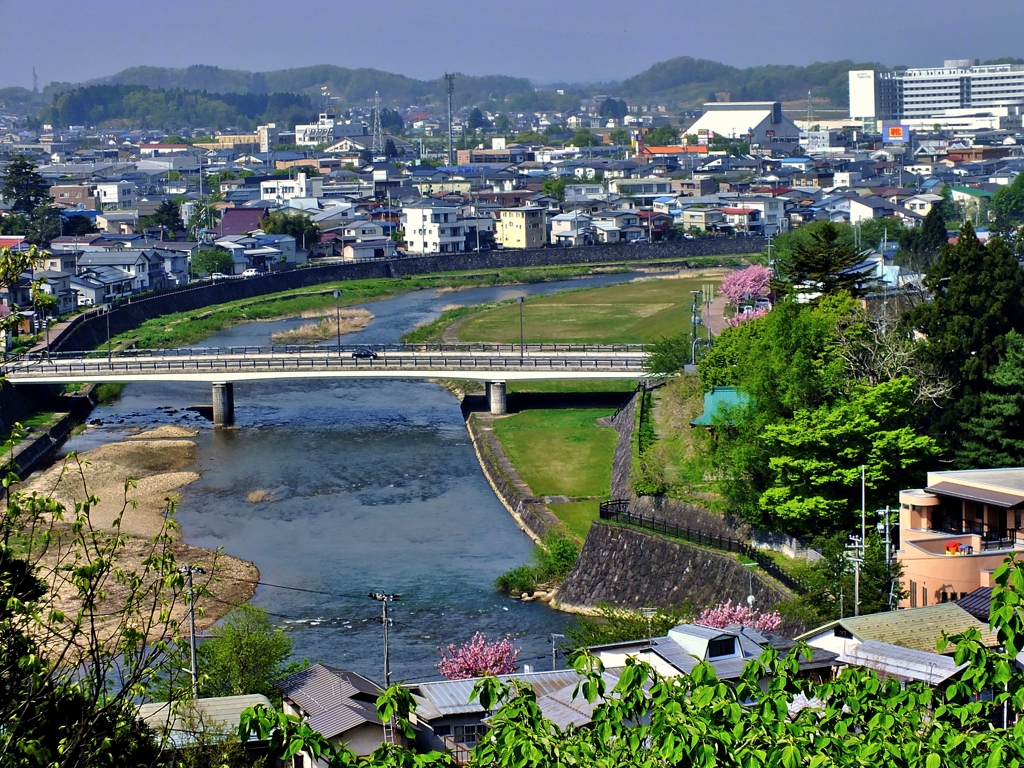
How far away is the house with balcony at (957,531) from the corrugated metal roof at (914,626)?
174cm

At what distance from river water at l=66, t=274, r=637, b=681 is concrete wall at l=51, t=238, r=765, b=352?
5968mm

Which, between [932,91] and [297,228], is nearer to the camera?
[297,228]

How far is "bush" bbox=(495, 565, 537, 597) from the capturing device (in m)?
20.9

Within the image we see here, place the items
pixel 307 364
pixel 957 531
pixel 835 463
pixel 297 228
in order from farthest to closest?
pixel 297 228 → pixel 307 364 → pixel 835 463 → pixel 957 531

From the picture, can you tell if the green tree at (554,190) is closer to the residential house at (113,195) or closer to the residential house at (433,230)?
the residential house at (433,230)

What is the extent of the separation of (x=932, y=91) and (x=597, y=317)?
97.8 m

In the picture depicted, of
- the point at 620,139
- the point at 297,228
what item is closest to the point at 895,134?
the point at 620,139

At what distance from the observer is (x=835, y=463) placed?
64.3ft

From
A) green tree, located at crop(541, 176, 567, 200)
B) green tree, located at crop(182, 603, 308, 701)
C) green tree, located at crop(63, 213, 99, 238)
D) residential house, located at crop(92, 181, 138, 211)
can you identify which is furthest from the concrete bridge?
residential house, located at crop(92, 181, 138, 211)

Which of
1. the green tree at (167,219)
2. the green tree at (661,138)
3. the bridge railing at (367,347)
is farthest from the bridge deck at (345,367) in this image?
the green tree at (661,138)

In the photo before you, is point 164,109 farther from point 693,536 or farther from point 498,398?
point 693,536

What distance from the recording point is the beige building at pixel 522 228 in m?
67.7

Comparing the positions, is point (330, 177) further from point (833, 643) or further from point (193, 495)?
point (833, 643)

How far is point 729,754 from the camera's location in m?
6.97
